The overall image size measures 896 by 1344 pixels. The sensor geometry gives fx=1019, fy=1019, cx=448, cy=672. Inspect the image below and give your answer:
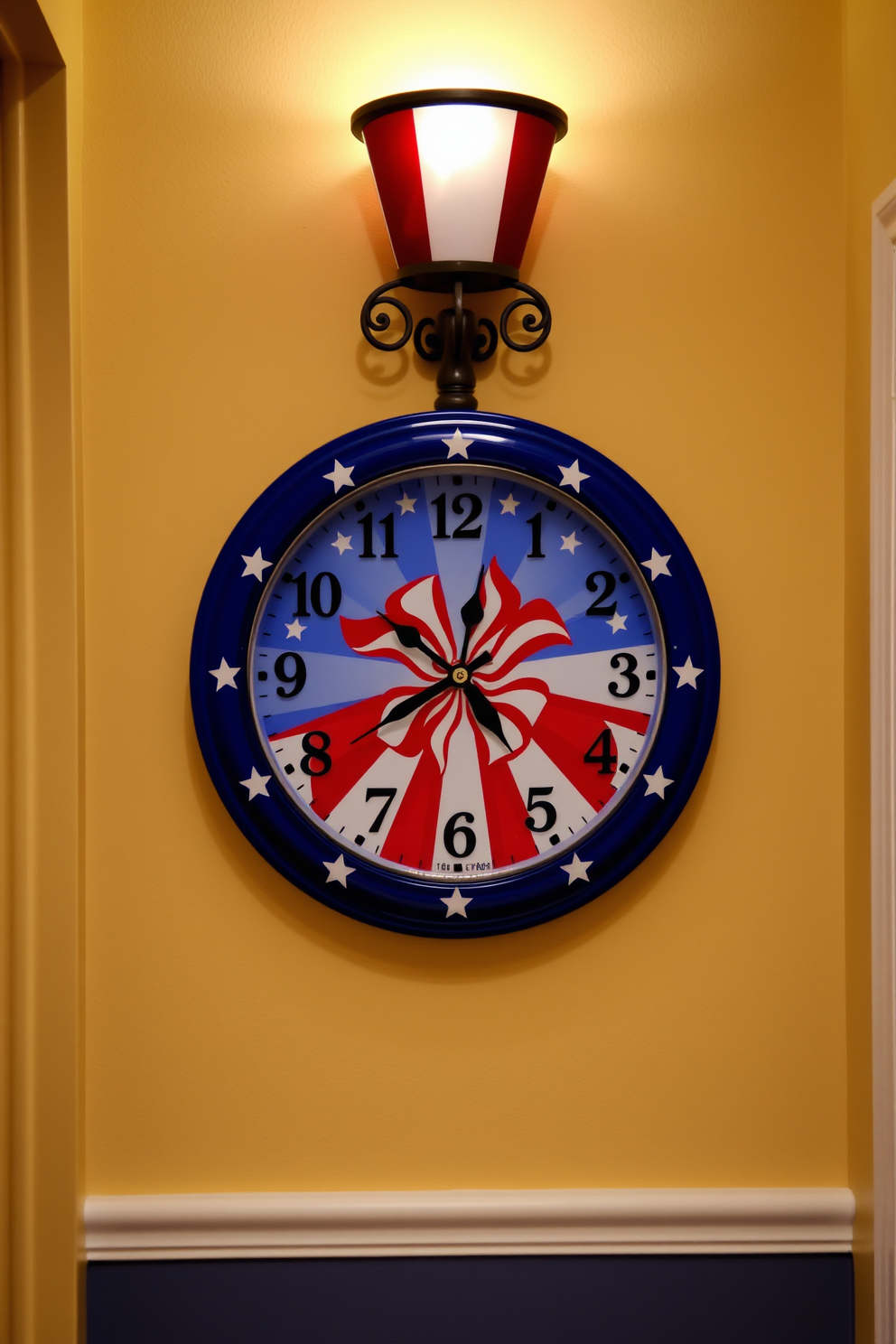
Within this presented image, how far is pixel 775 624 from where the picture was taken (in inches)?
50.4

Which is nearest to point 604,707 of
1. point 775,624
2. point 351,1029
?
point 775,624

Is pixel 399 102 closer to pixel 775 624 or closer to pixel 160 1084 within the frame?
pixel 775 624

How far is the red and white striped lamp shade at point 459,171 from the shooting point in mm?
1130

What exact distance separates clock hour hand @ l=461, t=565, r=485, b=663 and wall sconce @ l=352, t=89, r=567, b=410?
0.99ft

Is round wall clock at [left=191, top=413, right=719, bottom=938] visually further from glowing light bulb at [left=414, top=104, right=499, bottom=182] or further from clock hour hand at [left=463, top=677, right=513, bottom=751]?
glowing light bulb at [left=414, top=104, right=499, bottom=182]

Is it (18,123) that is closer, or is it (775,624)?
(18,123)

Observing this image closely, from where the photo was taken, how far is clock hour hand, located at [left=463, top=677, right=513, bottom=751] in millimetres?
1229

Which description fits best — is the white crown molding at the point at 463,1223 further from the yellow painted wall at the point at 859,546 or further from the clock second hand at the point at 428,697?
the clock second hand at the point at 428,697

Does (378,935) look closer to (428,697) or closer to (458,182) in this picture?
(428,697)

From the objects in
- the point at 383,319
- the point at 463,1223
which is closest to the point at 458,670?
the point at 383,319

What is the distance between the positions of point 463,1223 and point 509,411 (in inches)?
39.0

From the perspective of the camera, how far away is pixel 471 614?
1231 mm

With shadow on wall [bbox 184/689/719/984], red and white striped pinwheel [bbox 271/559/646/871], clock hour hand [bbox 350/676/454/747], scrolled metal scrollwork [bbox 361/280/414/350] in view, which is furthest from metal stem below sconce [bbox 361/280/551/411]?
shadow on wall [bbox 184/689/719/984]

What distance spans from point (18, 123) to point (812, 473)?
1020mm
